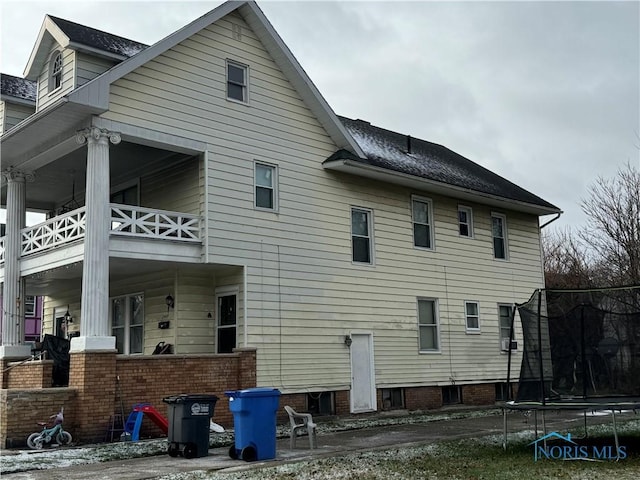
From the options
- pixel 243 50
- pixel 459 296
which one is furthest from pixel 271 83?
pixel 459 296

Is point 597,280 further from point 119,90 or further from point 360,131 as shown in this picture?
point 119,90

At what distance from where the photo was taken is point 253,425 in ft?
36.3

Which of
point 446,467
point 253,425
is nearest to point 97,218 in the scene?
point 253,425

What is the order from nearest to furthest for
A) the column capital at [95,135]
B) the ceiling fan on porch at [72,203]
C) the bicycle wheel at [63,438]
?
the bicycle wheel at [63,438]
the column capital at [95,135]
the ceiling fan on porch at [72,203]

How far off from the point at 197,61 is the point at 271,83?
2.27 metres

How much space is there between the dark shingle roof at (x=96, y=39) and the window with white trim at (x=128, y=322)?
20.1ft

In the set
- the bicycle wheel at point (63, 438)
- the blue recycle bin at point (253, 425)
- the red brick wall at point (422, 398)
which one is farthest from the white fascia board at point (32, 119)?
the red brick wall at point (422, 398)

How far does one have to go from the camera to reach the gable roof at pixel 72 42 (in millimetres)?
15094

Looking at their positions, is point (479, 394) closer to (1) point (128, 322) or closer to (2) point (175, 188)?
(1) point (128, 322)

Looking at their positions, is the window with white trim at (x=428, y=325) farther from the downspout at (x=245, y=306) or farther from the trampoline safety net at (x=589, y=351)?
the trampoline safety net at (x=589, y=351)

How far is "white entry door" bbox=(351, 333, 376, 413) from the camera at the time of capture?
1872 centimetres

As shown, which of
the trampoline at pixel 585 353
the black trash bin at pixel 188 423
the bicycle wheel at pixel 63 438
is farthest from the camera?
the bicycle wheel at pixel 63 438

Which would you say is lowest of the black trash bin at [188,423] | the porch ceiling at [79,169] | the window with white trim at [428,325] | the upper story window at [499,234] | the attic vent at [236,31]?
the black trash bin at [188,423]

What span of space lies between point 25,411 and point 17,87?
8.85m
